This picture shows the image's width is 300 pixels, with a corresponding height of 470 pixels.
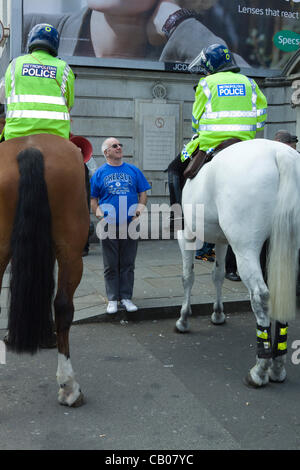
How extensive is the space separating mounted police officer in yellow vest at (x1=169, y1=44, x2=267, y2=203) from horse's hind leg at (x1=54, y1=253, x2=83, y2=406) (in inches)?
72.6

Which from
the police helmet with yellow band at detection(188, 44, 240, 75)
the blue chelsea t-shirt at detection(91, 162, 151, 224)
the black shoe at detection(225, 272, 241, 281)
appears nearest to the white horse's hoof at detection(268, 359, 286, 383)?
the blue chelsea t-shirt at detection(91, 162, 151, 224)

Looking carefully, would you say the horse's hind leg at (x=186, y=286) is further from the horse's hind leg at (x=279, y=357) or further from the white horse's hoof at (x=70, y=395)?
the white horse's hoof at (x=70, y=395)

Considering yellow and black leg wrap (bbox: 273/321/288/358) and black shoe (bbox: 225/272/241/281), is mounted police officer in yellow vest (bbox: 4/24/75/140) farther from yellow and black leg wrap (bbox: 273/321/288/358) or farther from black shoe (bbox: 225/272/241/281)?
black shoe (bbox: 225/272/241/281)

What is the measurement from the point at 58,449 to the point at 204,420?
3.18 feet

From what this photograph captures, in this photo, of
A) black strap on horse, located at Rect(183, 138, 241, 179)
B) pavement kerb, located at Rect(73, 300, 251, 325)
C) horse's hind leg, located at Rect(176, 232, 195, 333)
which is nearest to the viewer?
black strap on horse, located at Rect(183, 138, 241, 179)

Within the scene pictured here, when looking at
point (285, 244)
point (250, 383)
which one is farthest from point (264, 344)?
point (285, 244)

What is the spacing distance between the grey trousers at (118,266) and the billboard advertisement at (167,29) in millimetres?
6613

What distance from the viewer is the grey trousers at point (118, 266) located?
6.03 m

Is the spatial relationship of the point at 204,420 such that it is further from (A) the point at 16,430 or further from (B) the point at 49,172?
(B) the point at 49,172

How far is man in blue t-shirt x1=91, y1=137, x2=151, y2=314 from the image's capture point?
5.97 metres

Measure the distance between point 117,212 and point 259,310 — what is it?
250cm

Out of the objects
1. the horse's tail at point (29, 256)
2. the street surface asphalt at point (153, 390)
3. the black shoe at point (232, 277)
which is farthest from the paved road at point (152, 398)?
the black shoe at point (232, 277)

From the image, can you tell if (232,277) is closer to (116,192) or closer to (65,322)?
(116,192)

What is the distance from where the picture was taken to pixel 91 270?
8.23m
